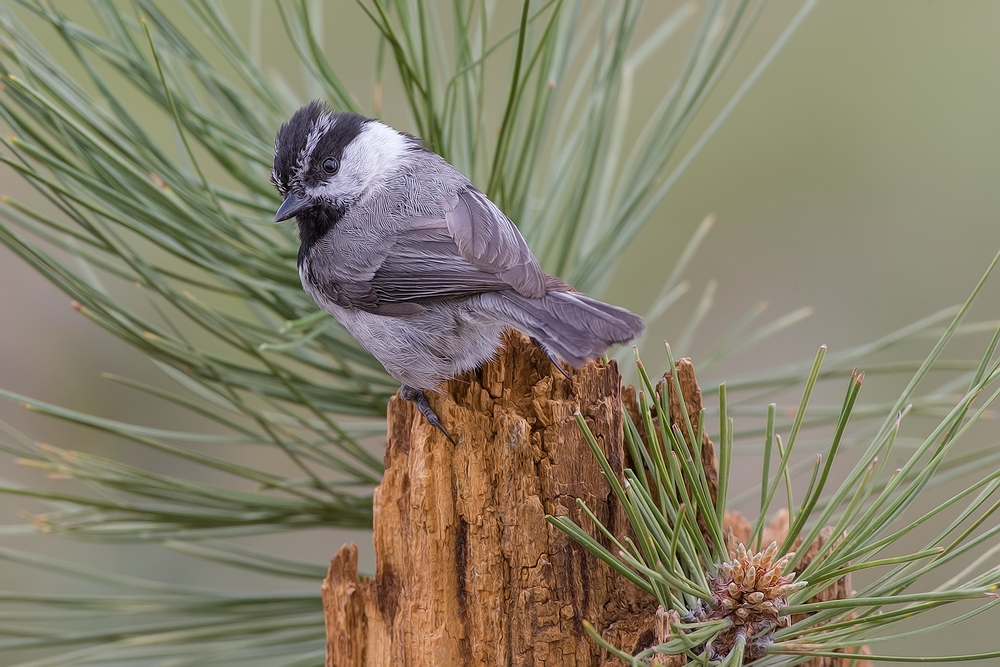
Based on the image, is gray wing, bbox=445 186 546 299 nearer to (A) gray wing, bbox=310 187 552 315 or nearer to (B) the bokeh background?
(A) gray wing, bbox=310 187 552 315

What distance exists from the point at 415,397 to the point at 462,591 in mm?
454

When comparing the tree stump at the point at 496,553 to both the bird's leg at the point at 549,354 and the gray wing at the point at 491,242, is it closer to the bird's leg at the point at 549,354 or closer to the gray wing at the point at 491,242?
the bird's leg at the point at 549,354

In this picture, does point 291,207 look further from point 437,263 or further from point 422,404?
point 422,404

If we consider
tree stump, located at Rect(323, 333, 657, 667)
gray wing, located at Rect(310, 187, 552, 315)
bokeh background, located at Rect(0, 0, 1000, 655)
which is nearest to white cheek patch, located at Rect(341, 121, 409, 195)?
gray wing, located at Rect(310, 187, 552, 315)

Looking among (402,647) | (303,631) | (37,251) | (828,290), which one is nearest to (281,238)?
(37,251)

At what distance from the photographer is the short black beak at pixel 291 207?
1971 millimetres

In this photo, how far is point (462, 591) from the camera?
1.41 meters

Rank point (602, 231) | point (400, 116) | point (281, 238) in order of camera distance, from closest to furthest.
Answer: point (602, 231)
point (281, 238)
point (400, 116)

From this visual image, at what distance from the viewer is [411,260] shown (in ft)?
6.97

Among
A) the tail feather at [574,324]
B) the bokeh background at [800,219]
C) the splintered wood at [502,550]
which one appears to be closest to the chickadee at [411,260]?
the tail feather at [574,324]

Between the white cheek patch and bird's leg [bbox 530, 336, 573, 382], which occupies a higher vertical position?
the white cheek patch

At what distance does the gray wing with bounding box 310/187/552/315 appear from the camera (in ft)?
6.16

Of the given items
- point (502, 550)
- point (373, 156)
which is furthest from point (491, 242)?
point (502, 550)

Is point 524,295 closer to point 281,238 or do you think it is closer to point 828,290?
point 281,238
